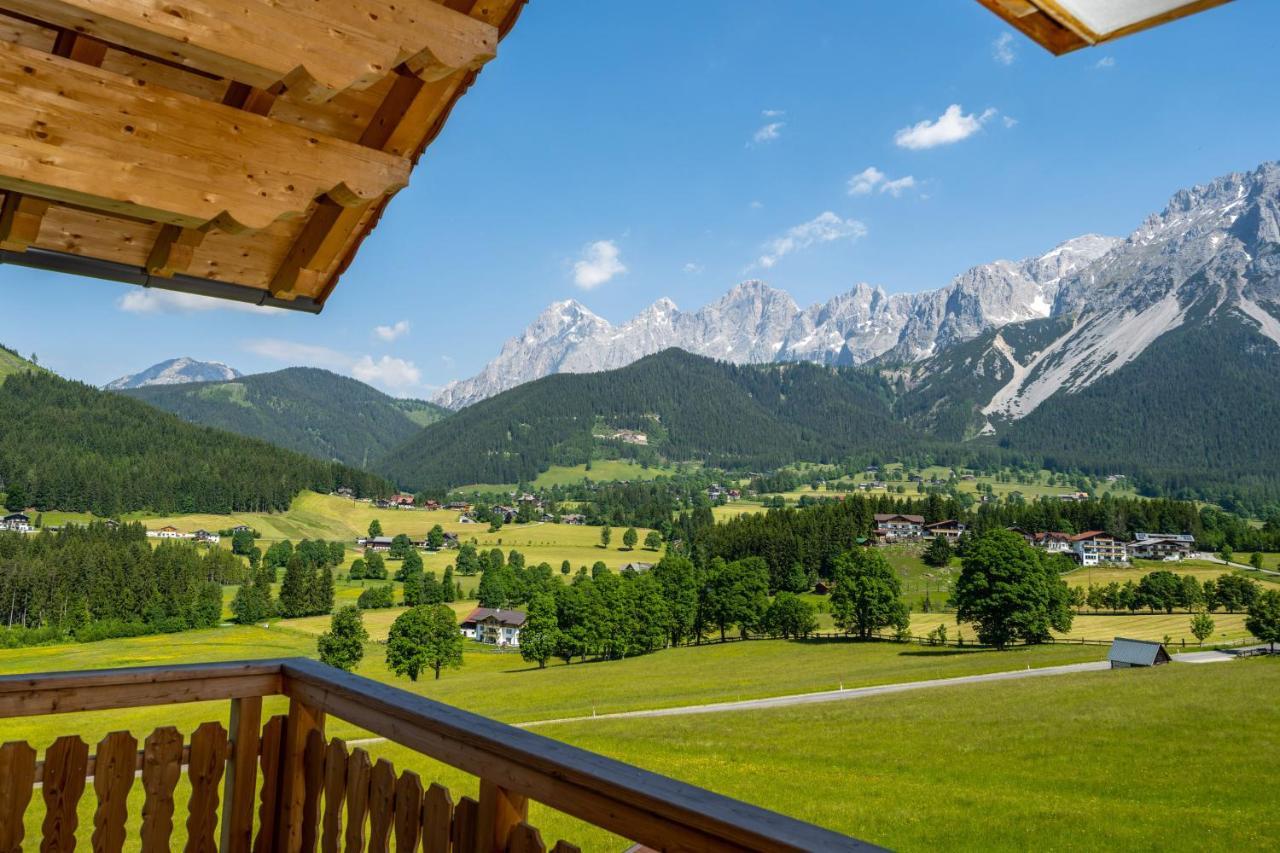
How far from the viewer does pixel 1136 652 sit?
150ft

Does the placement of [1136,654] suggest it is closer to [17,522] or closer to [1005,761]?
[1005,761]

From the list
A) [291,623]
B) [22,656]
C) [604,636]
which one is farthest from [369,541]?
[604,636]

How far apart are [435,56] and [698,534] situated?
415 ft

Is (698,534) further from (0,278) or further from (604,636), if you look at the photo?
(0,278)

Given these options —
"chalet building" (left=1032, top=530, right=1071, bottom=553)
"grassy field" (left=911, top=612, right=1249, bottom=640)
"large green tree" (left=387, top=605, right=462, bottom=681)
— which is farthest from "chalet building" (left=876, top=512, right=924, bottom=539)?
"large green tree" (left=387, top=605, right=462, bottom=681)

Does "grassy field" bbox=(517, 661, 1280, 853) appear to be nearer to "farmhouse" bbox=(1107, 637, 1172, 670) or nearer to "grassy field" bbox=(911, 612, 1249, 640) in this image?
"farmhouse" bbox=(1107, 637, 1172, 670)

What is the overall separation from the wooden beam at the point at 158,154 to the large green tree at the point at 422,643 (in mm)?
66569

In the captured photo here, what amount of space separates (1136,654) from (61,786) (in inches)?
2119

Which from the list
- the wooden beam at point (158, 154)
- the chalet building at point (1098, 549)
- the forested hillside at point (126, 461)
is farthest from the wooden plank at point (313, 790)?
the forested hillside at point (126, 461)

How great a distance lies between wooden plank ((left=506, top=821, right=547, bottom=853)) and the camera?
2244mm

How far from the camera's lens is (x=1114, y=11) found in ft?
7.13

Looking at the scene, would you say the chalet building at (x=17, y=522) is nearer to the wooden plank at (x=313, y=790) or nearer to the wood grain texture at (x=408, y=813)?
the wooden plank at (x=313, y=790)

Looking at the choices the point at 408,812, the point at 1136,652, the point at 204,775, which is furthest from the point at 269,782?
the point at 1136,652

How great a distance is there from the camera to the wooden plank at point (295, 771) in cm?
366
